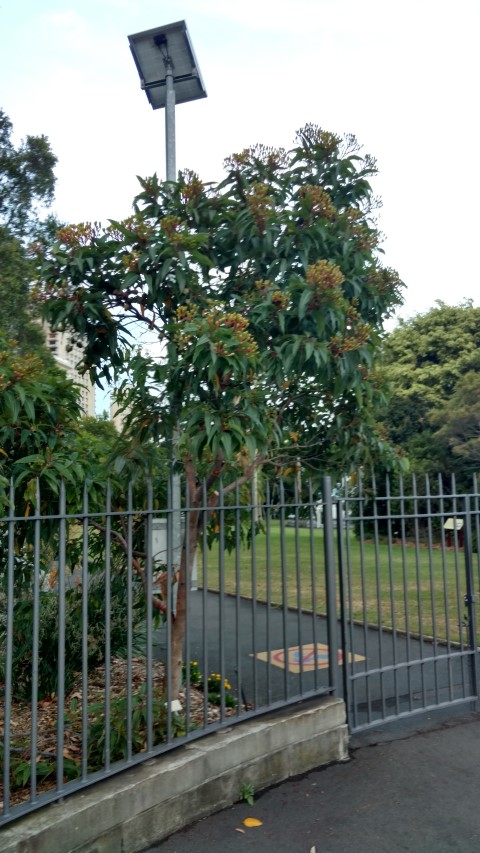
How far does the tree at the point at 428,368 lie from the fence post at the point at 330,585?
23794 mm

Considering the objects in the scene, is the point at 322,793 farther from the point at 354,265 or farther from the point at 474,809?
the point at 354,265

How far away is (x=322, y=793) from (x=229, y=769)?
0.63m

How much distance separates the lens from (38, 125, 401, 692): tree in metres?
4.39

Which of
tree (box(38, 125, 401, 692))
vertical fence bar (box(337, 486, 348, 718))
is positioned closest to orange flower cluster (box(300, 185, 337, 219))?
tree (box(38, 125, 401, 692))

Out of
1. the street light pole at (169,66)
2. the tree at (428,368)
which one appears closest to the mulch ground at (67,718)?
the street light pole at (169,66)

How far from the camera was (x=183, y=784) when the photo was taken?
12.7ft

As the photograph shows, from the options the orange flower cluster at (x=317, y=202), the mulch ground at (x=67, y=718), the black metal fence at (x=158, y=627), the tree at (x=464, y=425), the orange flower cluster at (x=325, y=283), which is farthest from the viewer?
the tree at (x=464, y=425)

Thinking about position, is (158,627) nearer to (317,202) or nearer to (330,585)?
(330,585)

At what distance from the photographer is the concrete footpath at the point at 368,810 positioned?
143 inches

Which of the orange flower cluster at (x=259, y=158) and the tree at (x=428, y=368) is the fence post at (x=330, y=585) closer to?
the orange flower cluster at (x=259, y=158)

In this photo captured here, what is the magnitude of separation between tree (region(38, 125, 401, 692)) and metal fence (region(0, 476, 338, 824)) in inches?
15.7

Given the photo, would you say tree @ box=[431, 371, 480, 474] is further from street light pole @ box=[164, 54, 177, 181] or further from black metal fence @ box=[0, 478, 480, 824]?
street light pole @ box=[164, 54, 177, 181]

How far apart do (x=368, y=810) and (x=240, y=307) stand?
3.37 metres

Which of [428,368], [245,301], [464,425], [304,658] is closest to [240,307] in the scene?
[245,301]
